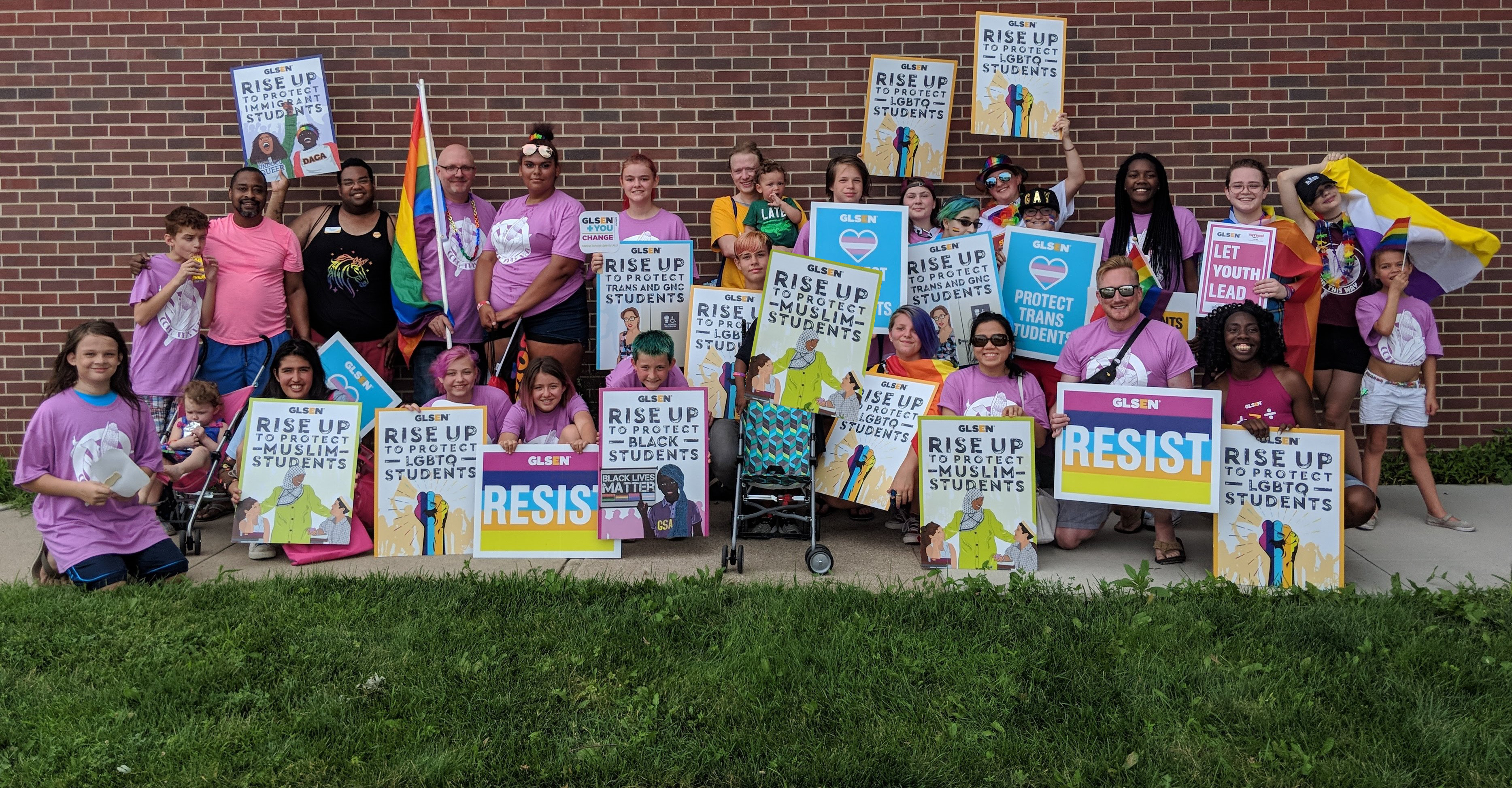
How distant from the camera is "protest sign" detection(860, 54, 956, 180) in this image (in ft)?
24.2

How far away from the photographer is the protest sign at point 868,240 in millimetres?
6438

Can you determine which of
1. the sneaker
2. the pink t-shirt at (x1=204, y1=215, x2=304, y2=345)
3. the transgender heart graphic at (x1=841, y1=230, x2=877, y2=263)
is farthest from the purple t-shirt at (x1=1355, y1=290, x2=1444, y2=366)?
the pink t-shirt at (x1=204, y1=215, x2=304, y2=345)

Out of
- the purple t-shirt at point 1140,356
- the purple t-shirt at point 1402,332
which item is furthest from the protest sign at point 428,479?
the purple t-shirt at point 1402,332

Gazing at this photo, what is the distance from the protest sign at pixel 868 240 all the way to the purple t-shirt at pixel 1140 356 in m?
1.20

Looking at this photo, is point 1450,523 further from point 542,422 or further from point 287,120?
point 287,120

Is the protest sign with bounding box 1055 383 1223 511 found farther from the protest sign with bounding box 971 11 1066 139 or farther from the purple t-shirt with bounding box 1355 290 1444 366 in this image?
the protest sign with bounding box 971 11 1066 139

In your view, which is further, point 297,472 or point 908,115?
point 908,115

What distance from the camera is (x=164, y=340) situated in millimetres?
6484

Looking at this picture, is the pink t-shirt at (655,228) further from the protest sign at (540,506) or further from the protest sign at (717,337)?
the protest sign at (540,506)

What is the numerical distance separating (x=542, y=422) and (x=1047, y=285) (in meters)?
3.20

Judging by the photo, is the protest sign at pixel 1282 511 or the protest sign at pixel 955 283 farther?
the protest sign at pixel 955 283

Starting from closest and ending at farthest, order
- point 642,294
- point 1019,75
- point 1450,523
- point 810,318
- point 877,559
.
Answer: point 877,559 < point 810,318 < point 1450,523 < point 642,294 < point 1019,75

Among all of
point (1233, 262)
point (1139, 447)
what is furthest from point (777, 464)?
A: point (1233, 262)

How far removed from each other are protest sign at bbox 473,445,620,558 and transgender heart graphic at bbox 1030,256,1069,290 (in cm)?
295
